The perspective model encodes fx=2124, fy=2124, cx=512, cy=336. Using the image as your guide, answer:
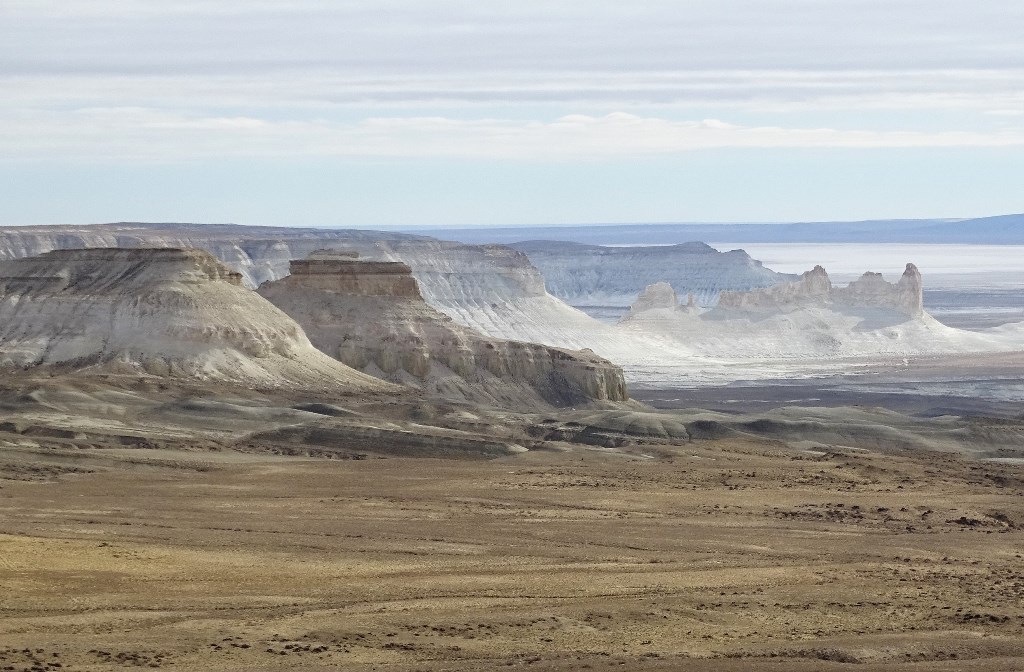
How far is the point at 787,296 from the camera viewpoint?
536ft

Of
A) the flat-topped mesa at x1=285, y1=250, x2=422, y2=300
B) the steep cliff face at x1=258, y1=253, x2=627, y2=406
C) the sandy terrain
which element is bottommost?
the sandy terrain

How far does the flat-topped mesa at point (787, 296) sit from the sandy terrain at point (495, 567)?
9714cm

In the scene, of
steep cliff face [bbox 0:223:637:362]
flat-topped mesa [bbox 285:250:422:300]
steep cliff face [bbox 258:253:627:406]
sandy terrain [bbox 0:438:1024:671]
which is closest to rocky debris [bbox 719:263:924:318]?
steep cliff face [bbox 0:223:637:362]

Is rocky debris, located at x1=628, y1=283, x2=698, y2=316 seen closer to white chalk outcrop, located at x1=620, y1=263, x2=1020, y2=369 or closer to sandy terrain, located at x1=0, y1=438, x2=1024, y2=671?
white chalk outcrop, located at x1=620, y1=263, x2=1020, y2=369

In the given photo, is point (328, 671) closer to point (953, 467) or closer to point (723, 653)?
point (723, 653)

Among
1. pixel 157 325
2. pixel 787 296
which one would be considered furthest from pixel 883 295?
Result: pixel 157 325

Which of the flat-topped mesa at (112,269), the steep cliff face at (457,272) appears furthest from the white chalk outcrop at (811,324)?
the flat-topped mesa at (112,269)

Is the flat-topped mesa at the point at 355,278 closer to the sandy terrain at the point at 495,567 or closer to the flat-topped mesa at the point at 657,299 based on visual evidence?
the sandy terrain at the point at 495,567

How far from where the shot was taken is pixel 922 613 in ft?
126

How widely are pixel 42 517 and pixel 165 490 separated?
7.30 meters

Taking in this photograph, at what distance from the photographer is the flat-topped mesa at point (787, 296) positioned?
162 metres

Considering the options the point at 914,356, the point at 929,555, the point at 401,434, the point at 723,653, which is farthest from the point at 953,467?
the point at 914,356

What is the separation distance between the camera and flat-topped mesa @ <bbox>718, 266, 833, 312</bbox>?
162 meters

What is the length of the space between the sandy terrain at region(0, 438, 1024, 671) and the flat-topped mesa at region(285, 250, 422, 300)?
35886 millimetres
